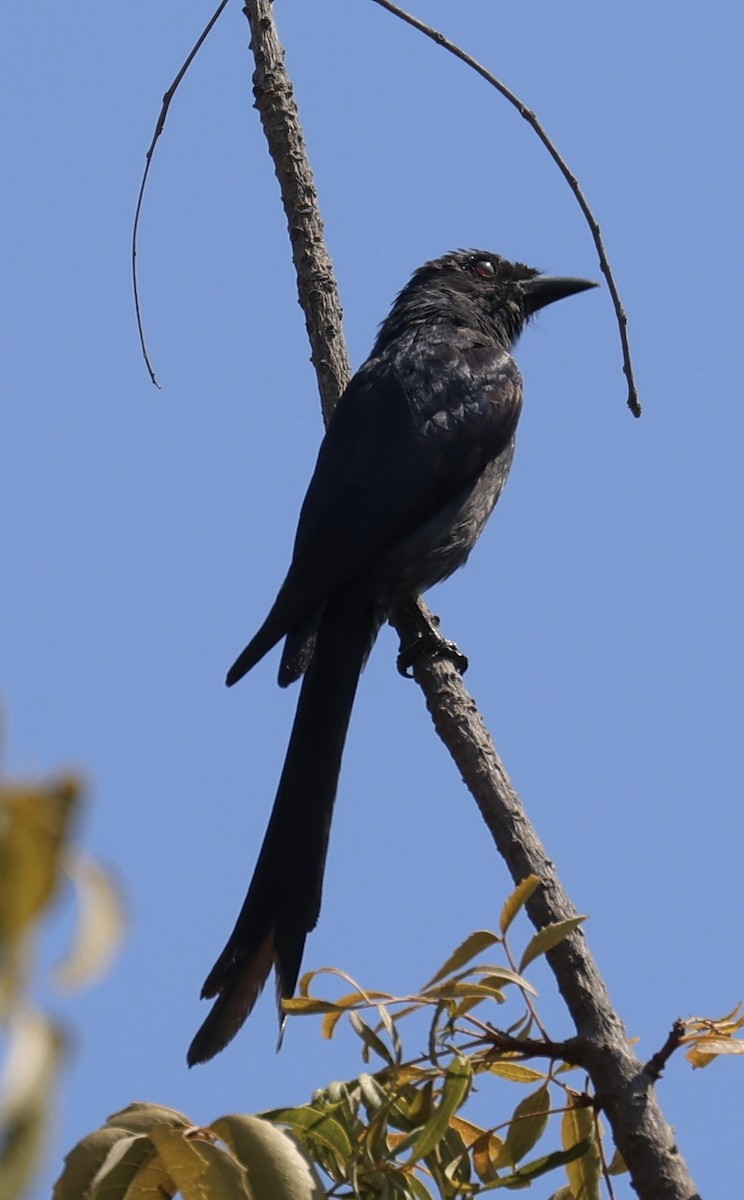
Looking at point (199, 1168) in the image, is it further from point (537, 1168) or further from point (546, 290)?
point (546, 290)

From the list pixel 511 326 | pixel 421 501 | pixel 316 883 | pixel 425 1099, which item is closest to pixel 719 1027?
pixel 425 1099

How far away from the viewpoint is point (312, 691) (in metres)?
4.51

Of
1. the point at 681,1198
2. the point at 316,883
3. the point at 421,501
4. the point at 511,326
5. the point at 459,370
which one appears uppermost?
the point at 511,326

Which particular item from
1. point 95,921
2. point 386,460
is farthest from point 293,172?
point 95,921

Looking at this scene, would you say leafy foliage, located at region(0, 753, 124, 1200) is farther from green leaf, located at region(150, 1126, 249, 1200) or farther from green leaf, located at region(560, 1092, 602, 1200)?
green leaf, located at region(560, 1092, 602, 1200)

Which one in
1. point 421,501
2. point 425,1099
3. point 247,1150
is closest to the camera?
point 247,1150

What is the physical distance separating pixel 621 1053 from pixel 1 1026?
1.93 metres

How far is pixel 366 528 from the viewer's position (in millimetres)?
4793

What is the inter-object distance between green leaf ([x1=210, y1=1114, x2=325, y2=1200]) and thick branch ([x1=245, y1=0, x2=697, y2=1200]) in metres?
0.86

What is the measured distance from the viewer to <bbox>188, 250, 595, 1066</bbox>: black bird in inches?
157

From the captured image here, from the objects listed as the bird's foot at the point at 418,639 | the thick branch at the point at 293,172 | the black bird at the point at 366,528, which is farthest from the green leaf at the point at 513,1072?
the thick branch at the point at 293,172

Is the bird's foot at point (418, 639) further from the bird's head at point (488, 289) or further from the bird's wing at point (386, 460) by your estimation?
the bird's head at point (488, 289)

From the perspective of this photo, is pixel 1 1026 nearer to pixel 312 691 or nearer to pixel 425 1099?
pixel 425 1099

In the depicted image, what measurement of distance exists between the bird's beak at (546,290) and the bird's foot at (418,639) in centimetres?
208
